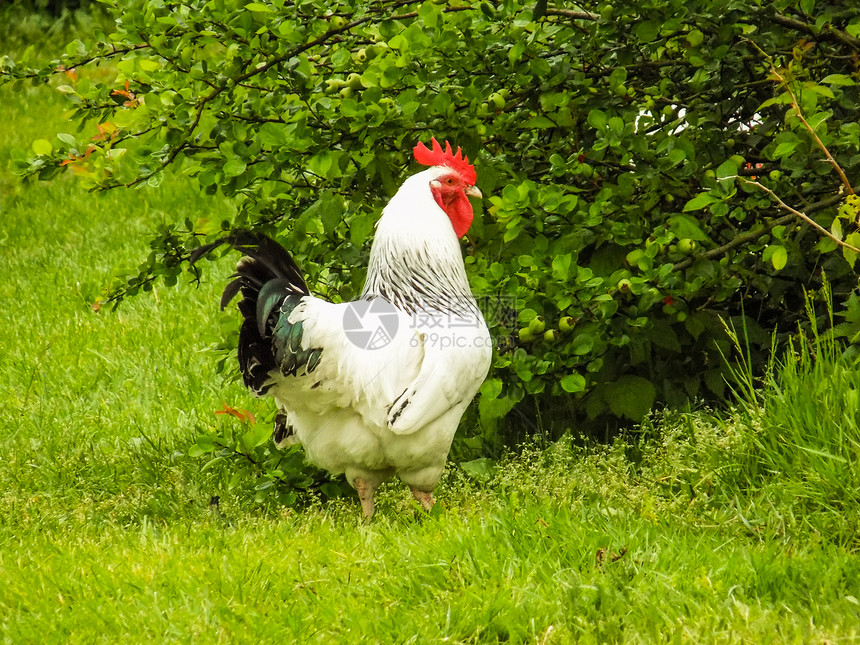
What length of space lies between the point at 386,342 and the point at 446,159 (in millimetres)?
786

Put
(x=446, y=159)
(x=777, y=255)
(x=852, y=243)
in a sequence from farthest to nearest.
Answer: (x=446, y=159)
(x=777, y=255)
(x=852, y=243)

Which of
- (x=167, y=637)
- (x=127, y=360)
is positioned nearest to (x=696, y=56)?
(x=167, y=637)

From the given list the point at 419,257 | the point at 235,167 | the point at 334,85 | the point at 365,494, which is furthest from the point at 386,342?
the point at 334,85

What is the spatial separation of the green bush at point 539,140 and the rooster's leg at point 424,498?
446mm

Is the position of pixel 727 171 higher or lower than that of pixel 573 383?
higher

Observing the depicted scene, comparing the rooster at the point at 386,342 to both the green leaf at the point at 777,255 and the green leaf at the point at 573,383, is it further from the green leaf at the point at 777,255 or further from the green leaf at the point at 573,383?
the green leaf at the point at 777,255

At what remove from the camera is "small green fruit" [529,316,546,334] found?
3.90 meters

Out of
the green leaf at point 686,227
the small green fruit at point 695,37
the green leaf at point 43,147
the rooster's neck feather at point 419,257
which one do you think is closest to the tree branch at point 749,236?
the green leaf at point 686,227

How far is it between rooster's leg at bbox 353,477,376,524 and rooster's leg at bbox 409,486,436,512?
173mm

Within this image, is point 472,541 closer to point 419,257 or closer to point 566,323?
point 566,323

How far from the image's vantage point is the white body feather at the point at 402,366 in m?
3.71

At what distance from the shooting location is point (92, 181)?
394cm

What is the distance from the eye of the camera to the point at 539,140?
14.8 feet

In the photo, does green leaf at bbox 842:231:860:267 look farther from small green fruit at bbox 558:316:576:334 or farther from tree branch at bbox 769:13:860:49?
small green fruit at bbox 558:316:576:334
